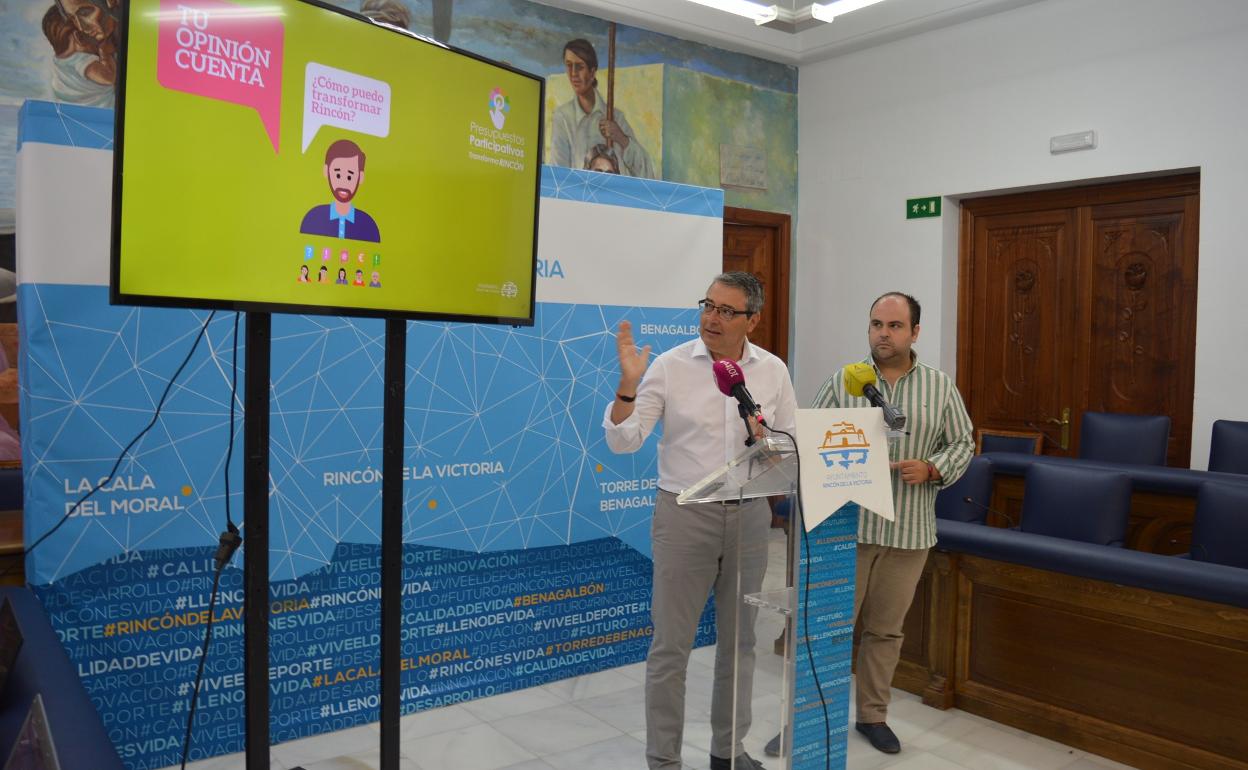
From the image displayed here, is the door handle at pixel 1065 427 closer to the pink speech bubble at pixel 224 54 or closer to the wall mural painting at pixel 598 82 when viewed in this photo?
the wall mural painting at pixel 598 82

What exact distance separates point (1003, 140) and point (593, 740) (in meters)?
5.12

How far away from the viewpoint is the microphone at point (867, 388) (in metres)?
2.38

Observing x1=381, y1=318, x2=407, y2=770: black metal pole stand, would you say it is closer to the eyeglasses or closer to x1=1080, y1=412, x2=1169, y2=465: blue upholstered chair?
the eyeglasses

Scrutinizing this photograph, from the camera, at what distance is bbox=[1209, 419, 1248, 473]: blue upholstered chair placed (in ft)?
16.6

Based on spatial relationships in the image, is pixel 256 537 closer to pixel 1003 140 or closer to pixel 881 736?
pixel 881 736

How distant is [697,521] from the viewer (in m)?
2.64

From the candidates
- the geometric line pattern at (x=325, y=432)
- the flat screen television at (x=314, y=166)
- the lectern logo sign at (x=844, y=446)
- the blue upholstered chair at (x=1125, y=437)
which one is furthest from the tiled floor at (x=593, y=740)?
the blue upholstered chair at (x=1125, y=437)

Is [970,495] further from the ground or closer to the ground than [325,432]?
closer to the ground

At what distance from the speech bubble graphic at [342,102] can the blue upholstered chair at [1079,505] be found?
9.68 feet

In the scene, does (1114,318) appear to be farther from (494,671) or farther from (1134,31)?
(494,671)

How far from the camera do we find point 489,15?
5996 millimetres

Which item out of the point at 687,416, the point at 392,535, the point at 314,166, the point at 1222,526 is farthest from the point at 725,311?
the point at 1222,526

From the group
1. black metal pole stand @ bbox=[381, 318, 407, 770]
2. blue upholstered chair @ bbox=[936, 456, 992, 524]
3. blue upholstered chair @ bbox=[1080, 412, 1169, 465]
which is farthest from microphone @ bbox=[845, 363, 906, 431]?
blue upholstered chair @ bbox=[1080, 412, 1169, 465]

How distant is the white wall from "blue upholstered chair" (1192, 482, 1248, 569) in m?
2.57
